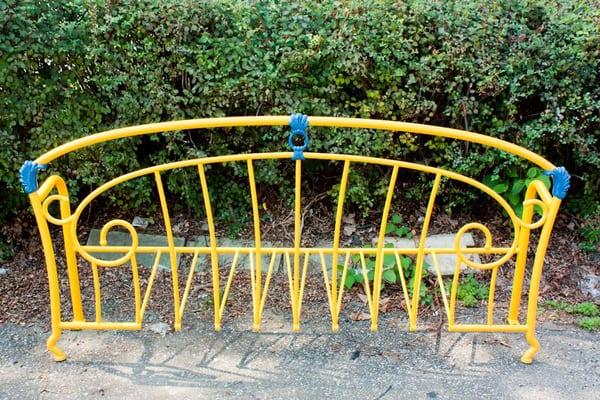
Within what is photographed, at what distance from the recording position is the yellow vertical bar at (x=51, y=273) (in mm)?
2523

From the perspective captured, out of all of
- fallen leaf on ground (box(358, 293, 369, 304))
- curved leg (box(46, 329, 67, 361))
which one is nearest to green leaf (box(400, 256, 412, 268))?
fallen leaf on ground (box(358, 293, 369, 304))

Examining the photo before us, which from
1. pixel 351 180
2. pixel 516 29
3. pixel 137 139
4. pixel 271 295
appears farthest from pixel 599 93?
pixel 137 139

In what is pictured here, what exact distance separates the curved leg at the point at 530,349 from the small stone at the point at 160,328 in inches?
77.4

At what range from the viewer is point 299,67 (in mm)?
3494

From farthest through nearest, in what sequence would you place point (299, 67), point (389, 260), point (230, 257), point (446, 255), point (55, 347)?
point (230, 257) < point (446, 255) < point (389, 260) < point (299, 67) < point (55, 347)

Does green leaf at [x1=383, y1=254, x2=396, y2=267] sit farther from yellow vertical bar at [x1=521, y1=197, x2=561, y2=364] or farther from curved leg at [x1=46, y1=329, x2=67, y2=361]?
curved leg at [x1=46, y1=329, x2=67, y2=361]

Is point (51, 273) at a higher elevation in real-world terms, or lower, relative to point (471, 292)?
higher

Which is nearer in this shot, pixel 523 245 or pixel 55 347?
pixel 523 245

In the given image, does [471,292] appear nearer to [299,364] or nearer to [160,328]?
[299,364]

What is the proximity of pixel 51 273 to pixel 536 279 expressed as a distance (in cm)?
235

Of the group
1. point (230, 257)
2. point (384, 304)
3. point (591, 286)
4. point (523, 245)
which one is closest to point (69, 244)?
point (230, 257)

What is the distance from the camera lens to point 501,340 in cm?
312

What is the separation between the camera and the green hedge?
3383 millimetres

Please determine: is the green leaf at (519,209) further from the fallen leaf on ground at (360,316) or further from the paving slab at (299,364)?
the fallen leaf on ground at (360,316)
